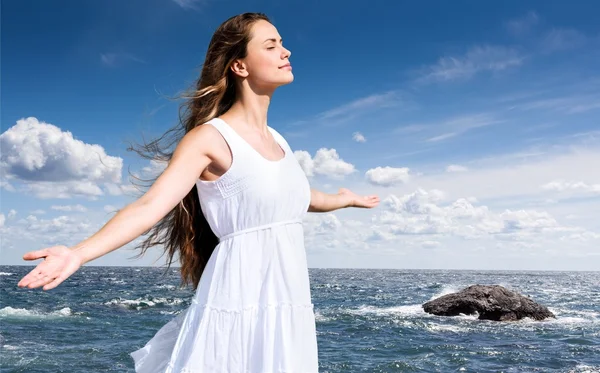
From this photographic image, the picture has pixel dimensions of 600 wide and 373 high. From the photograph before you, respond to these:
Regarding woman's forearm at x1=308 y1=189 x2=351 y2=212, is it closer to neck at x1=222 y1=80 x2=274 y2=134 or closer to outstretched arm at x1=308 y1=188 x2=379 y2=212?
outstretched arm at x1=308 y1=188 x2=379 y2=212

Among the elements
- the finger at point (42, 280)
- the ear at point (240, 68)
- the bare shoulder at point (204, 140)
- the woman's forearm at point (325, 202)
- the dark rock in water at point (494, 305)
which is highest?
the ear at point (240, 68)

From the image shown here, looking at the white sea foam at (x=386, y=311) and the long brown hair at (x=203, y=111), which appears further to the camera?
the white sea foam at (x=386, y=311)

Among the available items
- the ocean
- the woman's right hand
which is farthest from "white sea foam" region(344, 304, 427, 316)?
the woman's right hand

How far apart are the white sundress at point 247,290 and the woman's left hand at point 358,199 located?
0.99 metres

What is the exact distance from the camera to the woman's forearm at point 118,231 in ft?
6.76

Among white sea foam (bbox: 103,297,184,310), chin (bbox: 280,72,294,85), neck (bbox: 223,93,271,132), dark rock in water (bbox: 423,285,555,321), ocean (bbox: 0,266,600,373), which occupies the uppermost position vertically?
chin (bbox: 280,72,294,85)

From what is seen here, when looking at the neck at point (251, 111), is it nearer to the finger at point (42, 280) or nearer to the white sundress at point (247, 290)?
the white sundress at point (247, 290)

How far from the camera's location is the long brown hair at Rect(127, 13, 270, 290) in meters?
2.97

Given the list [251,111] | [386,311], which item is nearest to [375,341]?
[386,311]

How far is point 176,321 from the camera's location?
9.31 feet

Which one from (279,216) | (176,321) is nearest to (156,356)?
(176,321)

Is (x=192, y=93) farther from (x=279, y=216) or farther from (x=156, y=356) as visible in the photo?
(x=156, y=356)

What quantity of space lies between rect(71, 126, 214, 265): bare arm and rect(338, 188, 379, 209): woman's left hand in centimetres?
130

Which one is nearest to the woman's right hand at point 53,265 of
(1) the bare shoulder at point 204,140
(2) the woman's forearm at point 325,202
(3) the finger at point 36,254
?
(3) the finger at point 36,254
